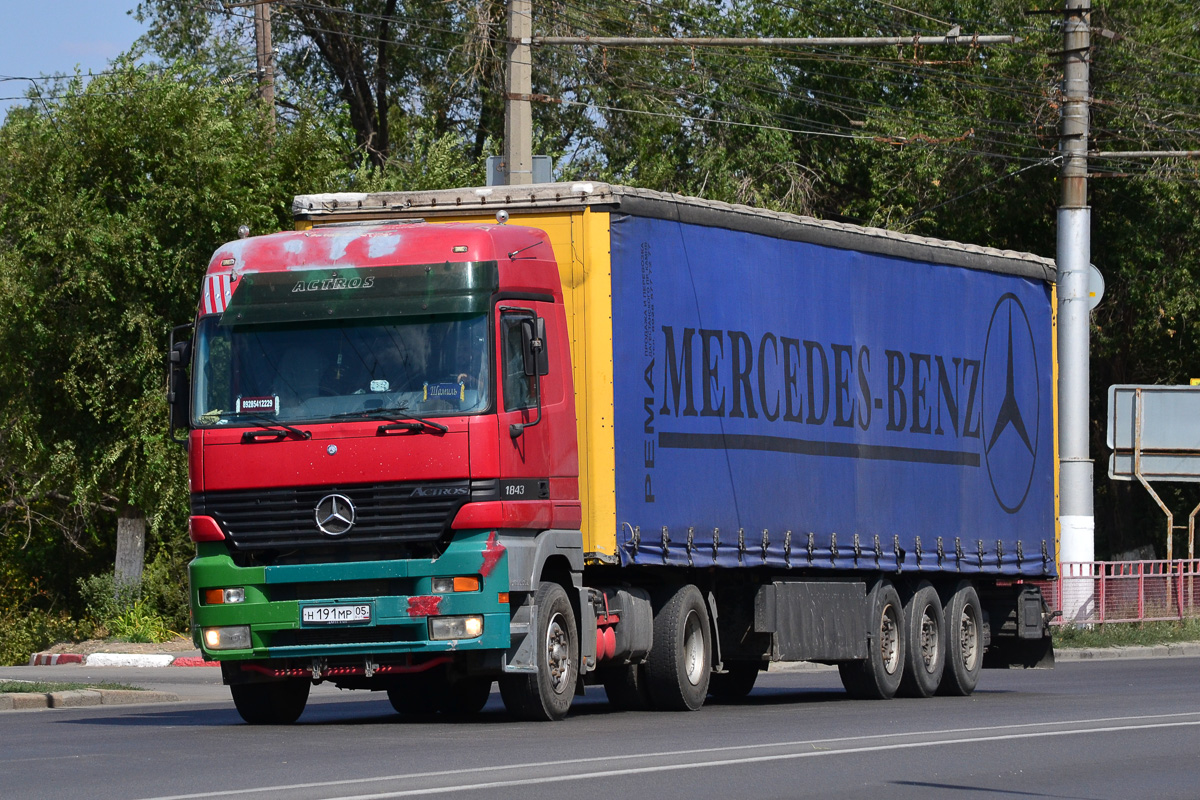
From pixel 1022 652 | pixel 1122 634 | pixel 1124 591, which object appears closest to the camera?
pixel 1022 652

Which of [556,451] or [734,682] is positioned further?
[734,682]

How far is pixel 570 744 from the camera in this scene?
12508 millimetres

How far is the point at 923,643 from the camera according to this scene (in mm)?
19578

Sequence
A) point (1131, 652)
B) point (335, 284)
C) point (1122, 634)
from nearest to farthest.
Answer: point (335, 284)
point (1131, 652)
point (1122, 634)

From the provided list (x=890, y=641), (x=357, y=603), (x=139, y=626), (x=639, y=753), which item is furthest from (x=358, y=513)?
(x=139, y=626)

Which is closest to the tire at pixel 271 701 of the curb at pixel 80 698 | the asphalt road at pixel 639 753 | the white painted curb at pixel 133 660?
the asphalt road at pixel 639 753

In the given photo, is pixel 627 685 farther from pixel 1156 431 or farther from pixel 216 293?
pixel 1156 431

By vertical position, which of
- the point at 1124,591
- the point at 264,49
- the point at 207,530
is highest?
the point at 264,49

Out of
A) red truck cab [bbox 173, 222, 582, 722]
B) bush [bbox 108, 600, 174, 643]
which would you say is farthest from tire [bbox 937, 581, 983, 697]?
bush [bbox 108, 600, 174, 643]

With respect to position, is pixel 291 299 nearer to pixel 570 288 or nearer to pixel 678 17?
pixel 570 288

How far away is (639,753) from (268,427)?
12.4 ft

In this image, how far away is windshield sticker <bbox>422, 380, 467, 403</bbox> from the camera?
13.9 meters

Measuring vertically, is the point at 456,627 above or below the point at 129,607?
above

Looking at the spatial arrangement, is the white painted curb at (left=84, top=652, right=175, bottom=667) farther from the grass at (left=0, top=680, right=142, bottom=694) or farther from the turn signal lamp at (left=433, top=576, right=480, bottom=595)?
the turn signal lamp at (left=433, top=576, right=480, bottom=595)
